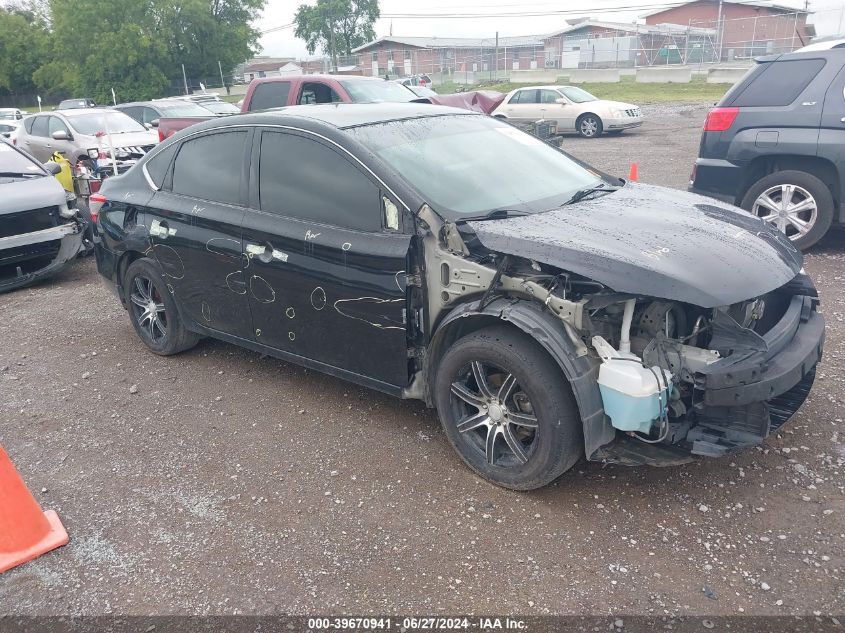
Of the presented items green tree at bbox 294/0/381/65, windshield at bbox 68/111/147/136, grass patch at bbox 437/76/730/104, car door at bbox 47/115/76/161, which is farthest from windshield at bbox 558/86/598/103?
green tree at bbox 294/0/381/65

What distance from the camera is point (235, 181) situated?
4.39m

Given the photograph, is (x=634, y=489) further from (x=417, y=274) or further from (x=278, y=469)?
(x=278, y=469)

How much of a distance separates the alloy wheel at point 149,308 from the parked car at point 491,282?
0.46m

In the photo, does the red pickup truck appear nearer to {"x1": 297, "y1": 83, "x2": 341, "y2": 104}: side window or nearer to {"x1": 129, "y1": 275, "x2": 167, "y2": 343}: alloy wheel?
{"x1": 297, "y1": 83, "x2": 341, "y2": 104}: side window

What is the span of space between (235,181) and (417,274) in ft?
5.11

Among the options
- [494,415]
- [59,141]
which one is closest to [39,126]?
[59,141]

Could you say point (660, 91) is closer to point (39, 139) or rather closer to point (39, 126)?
point (39, 126)

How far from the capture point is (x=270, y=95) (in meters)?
11.3

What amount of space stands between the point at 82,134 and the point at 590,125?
39.2ft

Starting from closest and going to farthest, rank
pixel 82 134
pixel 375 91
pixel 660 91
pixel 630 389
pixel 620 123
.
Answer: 1. pixel 630 389
2. pixel 375 91
3. pixel 82 134
4. pixel 620 123
5. pixel 660 91

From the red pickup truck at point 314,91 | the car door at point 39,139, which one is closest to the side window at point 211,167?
the red pickup truck at point 314,91

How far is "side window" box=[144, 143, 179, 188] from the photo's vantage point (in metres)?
4.93

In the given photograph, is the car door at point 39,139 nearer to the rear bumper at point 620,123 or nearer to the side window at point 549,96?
the side window at point 549,96

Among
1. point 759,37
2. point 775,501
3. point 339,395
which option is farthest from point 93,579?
point 759,37
